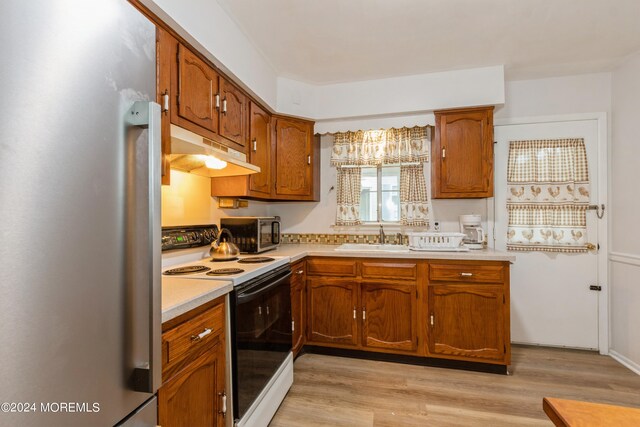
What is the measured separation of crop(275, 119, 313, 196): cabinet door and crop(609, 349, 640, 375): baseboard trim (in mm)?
2991

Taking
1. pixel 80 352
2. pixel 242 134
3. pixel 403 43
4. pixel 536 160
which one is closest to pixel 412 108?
pixel 403 43

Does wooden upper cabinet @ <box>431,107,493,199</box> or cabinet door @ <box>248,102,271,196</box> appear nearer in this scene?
cabinet door @ <box>248,102,271,196</box>

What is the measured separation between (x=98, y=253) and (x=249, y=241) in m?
1.91

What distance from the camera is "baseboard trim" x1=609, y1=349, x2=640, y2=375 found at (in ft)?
7.78

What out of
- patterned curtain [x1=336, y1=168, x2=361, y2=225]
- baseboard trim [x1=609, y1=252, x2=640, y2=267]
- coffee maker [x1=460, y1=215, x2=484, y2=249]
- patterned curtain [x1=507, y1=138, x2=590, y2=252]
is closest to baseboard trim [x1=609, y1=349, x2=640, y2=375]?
baseboard trim [x1=609, y1=252, x2=640, y2=267]

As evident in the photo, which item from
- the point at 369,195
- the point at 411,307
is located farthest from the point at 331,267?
the point at 369,195

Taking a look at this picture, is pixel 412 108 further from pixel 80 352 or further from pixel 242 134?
pixel 80 352

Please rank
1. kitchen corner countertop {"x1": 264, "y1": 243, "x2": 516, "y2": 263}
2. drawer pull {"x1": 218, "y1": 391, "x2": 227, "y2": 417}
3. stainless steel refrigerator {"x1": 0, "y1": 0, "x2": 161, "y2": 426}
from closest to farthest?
1. stainless steel refrigerator {"x1": 0, "y1": 0, "x2": 161, "y2": 426}
2. drawer pull {"x1": 218, "y1": 391, "x2": 227, "y2": 417}
3. kitchen corner countertop {"x1": 264, "y1": 243, "x2": 516, "y2": 263}

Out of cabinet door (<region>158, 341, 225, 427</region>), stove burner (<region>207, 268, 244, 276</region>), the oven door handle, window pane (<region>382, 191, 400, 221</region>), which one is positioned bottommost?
cabinet door (<region>158, 341, 225, 427</region>)

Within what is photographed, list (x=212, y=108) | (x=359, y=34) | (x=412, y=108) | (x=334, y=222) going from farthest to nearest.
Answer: (x=334, y=222) < (x=412, y=108) < (x=359, y=34) < (x=212, y=108)

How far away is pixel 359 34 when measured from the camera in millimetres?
2209

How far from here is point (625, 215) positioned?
2521 millimetres

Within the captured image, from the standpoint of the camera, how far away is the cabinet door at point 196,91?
1.69m

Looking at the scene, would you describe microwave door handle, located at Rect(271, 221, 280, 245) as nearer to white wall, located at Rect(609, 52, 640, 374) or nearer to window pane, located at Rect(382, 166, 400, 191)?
window pane, located at Rect(382, 166, 400, 191)
